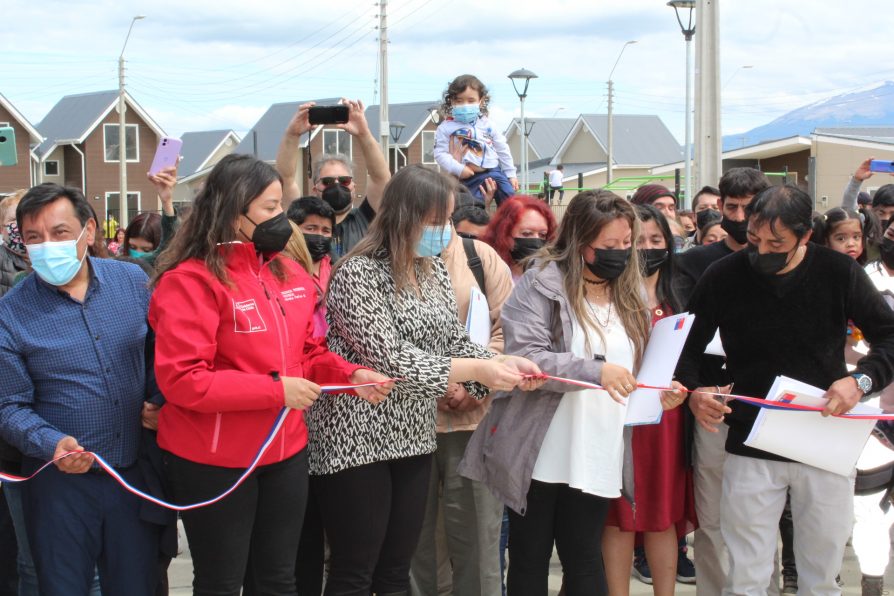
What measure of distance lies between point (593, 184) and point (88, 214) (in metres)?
50.6

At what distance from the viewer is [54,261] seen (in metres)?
3.68

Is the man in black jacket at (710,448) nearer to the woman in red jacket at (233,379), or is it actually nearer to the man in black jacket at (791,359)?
the man in black jacket at (791,359)

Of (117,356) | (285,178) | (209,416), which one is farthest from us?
(285,178)

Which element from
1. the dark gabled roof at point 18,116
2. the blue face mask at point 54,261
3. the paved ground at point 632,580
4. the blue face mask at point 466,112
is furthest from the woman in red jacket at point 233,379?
the dark gabled roof at point 18,116

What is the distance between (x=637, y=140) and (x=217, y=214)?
184 feet

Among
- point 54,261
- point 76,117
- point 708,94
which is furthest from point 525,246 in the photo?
point 76,117

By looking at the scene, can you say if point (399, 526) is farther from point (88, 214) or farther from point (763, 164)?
point (763, 164)

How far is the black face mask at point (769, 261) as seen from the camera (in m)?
3.99

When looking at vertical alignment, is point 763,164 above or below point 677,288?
above

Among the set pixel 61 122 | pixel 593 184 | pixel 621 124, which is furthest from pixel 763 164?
pixel 61 122

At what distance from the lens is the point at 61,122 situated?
5003cm

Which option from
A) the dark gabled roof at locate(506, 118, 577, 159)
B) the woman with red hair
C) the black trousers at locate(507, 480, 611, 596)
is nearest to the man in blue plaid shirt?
the black trousers at locate(507, 480, 611, 596)

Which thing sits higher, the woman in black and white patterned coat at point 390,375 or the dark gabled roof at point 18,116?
the dark gabled roof at point 18,116

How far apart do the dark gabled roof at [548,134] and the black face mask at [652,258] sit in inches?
2324
